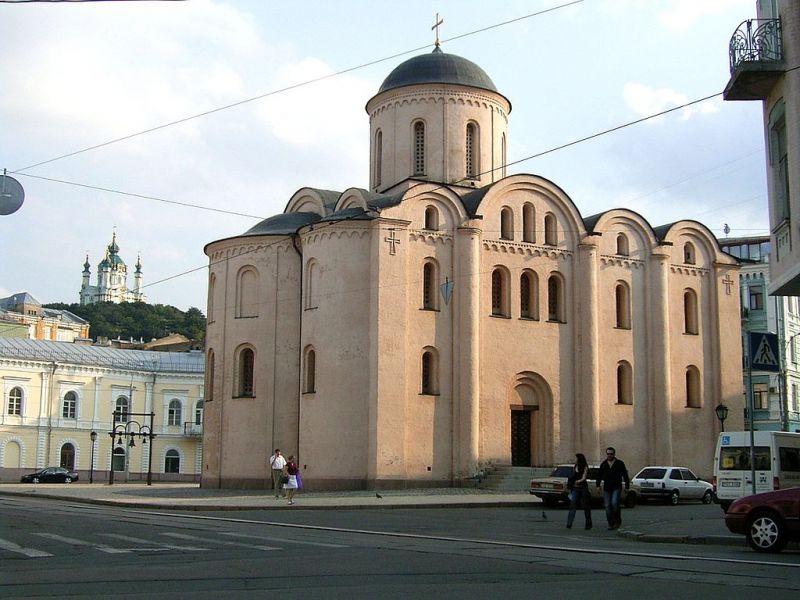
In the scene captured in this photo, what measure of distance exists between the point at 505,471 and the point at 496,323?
18.5ft

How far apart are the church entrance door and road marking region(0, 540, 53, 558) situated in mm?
25825

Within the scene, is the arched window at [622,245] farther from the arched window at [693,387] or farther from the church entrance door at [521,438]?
the church entrance door at [521,438]

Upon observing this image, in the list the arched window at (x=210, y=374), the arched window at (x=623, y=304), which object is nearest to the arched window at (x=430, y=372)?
the arched window at (x=623, y=304)

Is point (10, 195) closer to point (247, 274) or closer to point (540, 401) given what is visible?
point (247, 274)

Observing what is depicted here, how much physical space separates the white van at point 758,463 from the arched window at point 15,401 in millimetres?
49690

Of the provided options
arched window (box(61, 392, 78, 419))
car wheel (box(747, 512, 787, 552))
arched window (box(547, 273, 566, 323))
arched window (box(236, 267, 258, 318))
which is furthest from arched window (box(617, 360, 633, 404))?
arched window (box(61, 392, 78, 419))

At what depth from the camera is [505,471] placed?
36.1 metres

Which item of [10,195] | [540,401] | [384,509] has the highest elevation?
[10,195]

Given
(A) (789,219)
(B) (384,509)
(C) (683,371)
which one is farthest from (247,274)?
(A) (789,219)

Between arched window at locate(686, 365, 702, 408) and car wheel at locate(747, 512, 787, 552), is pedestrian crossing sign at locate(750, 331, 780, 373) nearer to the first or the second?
car wheel at locate(747, 512, 787, 552)

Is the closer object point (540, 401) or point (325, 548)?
point (325, 548)

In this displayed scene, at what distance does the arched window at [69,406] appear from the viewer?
65438 mm

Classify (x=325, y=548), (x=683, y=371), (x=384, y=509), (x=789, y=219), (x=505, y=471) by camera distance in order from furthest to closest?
1. (x=683, y=371)
2. (x=505, y=471)
3. (x=384, y=509)
4. (x=789, y=219)
5. (x=325, y=548)

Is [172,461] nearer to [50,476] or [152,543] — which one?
[50,476]
